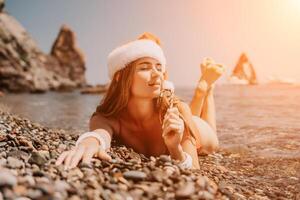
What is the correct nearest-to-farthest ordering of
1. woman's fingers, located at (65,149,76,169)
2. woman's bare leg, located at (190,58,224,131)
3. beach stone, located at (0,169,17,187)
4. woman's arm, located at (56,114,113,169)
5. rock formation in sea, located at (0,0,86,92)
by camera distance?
beach stone, located at (0,169,17,187), woman's fingers, located at (65,149,76,169), woman's arm, located at (56,114,113,169), woman's bare leg, located at (190,58,224,131), rock formation in sea, located at (0,0,86,92)

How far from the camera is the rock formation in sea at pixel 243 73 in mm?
149250

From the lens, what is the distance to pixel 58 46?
341 feet

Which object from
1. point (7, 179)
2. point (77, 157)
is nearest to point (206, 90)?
point (77, 157)

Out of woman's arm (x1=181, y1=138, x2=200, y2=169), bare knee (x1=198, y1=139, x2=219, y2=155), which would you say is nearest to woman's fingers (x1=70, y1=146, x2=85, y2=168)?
woman's arm (x1=181, y1=138, x2=200, y2=169)

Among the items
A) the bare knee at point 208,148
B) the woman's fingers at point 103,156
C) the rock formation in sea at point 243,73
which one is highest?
the rock formation in sea at point 243,73

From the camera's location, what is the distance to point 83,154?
4.40 m

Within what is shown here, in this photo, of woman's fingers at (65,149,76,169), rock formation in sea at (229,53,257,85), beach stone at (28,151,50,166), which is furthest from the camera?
rock formation in sea at (229,53,257,85)

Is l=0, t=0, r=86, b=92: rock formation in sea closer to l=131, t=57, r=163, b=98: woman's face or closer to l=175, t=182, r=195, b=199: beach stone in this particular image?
l=131, t=57, r=163, b=98: woman's face

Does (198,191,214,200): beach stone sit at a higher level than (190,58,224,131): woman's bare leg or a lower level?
lower

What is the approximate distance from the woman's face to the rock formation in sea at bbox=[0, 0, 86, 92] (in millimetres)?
58260

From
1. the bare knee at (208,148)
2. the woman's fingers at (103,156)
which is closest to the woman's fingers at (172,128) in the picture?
the woman's fingers at (103,156)

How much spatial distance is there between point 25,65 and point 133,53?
6809cm

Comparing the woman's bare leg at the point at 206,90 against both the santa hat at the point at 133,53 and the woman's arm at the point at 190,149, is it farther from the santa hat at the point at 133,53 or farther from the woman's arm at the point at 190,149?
the woman's arm at the point at 190,149

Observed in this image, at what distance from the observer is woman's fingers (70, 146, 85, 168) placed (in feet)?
13.4
